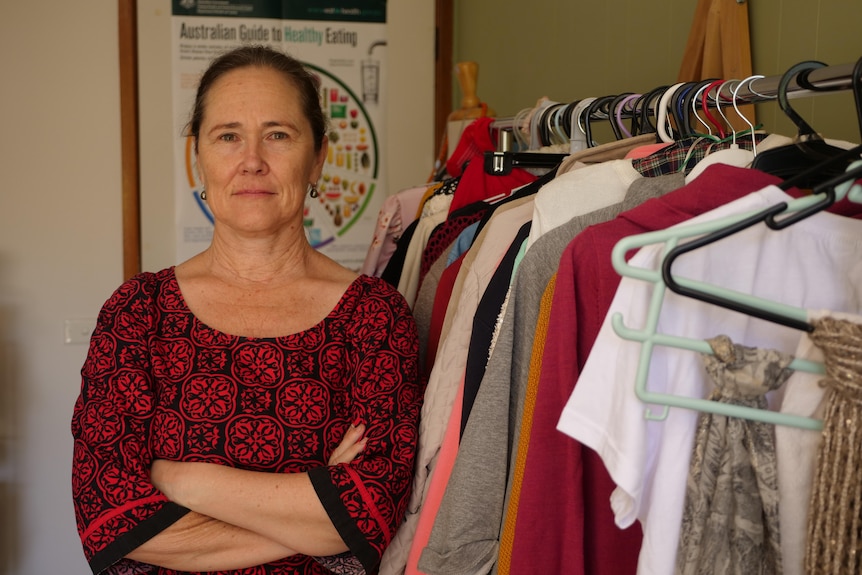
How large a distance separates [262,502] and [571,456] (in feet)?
1.85

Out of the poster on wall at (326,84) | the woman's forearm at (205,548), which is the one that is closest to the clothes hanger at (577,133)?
the woman's forearm at (205,548)

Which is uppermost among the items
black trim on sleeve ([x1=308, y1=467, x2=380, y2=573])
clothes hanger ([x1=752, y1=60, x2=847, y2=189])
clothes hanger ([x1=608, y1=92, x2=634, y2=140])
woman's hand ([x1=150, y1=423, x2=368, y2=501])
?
clothes hanger ([x1=608, y1=92, x2=634, y2=140])

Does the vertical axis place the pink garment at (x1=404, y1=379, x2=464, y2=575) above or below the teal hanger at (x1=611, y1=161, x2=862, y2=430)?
below

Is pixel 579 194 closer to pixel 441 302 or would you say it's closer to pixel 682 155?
pixel 682 155

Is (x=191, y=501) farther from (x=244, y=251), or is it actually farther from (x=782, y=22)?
(x=782, y=22)

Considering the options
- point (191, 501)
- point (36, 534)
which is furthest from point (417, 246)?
point (36, 534)

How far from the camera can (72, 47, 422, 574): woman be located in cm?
134

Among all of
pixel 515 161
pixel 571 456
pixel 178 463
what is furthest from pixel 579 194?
pixel 178 463

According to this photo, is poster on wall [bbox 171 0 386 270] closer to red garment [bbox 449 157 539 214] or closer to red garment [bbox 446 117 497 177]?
red garment [bbox 446 117 497 177]

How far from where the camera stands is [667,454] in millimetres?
838

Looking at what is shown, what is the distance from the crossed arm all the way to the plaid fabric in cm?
69

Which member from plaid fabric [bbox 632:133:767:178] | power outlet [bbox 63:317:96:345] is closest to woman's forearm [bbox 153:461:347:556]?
plaid fabric [bbox 632:133:767:178]

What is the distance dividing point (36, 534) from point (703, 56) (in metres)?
2.53

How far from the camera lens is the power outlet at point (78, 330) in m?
2.91
